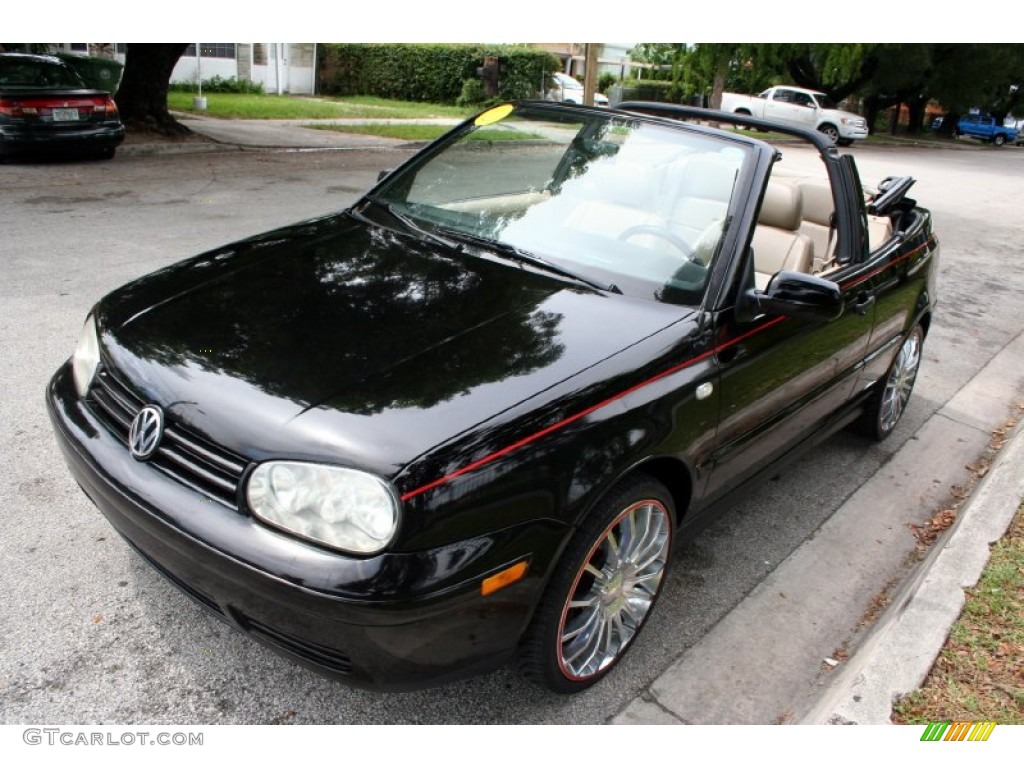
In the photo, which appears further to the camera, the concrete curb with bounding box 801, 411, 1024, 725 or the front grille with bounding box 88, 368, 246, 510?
the concrete curb with bounding box 801, 411, 1024, 725

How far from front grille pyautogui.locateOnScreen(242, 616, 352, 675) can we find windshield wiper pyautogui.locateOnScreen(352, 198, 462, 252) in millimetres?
1580

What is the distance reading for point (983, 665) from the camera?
108 inches

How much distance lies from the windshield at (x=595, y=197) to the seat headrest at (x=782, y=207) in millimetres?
635

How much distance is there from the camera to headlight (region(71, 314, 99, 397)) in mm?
2713

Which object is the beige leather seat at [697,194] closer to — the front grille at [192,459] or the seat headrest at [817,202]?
the seat headrest at [817,202]

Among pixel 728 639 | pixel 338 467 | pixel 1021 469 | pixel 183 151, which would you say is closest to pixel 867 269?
pixel 1021 469

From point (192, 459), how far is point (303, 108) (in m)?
23.3

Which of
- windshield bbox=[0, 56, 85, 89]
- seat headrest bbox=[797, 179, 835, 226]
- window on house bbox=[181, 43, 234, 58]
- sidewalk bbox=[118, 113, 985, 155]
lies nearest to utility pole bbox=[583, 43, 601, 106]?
sidewalk bbox=[118, 113, 985, 155]

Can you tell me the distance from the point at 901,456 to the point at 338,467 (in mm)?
3710

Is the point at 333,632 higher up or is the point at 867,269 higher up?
the point at 867,269

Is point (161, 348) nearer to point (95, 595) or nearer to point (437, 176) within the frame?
point (95, 595)

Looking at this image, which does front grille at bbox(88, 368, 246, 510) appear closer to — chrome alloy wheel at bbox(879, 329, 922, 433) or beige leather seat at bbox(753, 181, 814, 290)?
beige leather seat at bbox(753, 181, 814, 290)

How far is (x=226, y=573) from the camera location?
7.01 ft

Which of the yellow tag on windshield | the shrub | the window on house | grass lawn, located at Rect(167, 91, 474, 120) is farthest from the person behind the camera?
the shrub
